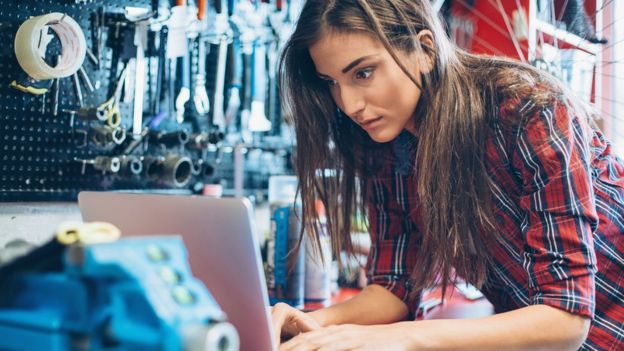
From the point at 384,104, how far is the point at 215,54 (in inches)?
37.3

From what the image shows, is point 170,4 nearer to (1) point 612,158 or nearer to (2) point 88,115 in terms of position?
(2) point 88,115

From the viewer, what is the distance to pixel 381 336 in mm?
990

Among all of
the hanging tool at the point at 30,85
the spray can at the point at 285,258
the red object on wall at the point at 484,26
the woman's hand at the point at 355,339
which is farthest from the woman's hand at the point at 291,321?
the red object on wall at the point at 484,26

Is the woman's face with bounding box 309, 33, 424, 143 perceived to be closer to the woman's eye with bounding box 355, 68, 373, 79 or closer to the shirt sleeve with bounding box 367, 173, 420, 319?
the woman's eye with bounding box 355, 68, 373, 79

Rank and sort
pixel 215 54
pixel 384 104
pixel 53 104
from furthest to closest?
pixel 215 54, pixel 53 104, pixel 384 104

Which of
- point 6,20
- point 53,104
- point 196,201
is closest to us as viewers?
point 196,201

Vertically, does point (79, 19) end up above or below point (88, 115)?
above

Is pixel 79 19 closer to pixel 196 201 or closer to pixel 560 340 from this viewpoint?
pixel 196 201

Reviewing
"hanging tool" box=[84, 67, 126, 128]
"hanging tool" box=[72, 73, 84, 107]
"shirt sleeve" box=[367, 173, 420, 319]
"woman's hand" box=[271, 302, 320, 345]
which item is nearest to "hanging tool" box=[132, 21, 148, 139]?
"hanging tool" box=[84, 67, 126, 128]

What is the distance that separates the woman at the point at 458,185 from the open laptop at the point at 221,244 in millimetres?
170

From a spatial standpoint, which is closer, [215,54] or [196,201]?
[196,201]

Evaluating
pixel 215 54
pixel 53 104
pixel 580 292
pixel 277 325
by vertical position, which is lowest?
pixel 277 325

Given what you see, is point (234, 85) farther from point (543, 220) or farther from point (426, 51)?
point (543, 220)

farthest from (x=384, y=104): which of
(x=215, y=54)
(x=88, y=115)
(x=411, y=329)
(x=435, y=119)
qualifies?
(x=215, y=54)
